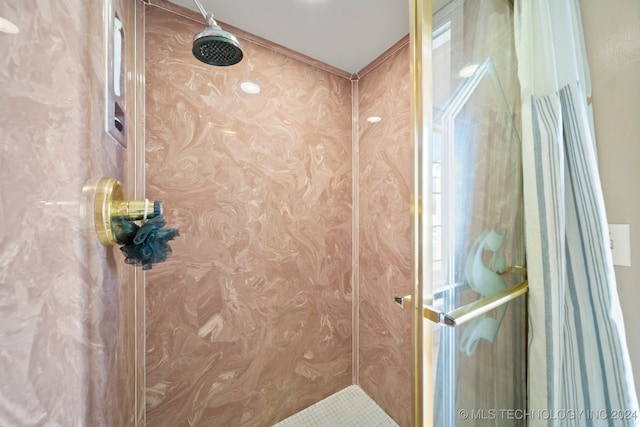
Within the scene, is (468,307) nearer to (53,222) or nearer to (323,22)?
(53,222)

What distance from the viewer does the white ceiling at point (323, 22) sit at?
3.20 ft

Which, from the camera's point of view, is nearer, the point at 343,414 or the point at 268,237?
the point at 268,237

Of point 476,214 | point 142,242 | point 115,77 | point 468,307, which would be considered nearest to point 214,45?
point 115,77

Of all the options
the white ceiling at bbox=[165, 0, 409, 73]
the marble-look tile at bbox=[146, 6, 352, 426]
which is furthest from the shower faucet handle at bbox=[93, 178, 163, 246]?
the white ceiling at bbox=[165, 0, 409, 73]

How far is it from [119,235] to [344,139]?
4.09 feet

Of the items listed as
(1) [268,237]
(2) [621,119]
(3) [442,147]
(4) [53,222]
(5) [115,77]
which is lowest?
(1) [268,237]

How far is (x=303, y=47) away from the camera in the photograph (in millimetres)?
1228

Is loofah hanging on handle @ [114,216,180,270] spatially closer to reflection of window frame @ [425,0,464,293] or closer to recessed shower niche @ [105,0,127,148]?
recessed shower niche @ [105,0,127,148]

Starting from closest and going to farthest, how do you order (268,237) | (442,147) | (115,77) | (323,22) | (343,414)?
(442,147) → (115,77) → (323,22) → (268,237) → (343,414)

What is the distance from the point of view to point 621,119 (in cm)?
59

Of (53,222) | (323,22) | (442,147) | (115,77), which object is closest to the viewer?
(53,222)

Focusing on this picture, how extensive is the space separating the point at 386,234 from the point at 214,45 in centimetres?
115

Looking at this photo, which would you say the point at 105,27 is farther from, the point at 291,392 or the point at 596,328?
the point at 291,392

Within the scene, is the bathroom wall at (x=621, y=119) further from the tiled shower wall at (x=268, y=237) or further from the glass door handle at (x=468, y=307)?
the tiled shower wall at (x=268, y=237)
